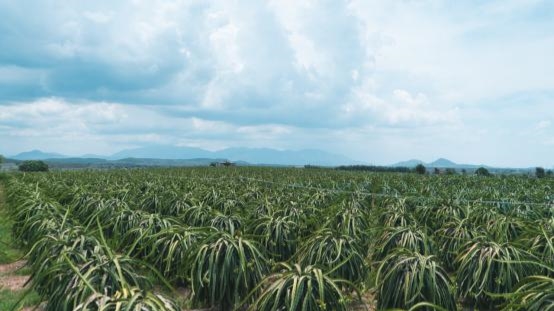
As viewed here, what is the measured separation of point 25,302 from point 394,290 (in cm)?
477

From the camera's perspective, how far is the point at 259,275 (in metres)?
5.48

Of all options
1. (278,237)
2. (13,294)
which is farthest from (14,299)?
(278,237)

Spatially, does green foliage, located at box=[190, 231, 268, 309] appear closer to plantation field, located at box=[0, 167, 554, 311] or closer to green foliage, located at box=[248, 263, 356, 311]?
plantation field, located at box=[0, 167, 554, 311]

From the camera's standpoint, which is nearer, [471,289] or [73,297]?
[73,297]

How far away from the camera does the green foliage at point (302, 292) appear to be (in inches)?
153

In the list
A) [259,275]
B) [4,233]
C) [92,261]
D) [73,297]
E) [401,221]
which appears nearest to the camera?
[73,297]

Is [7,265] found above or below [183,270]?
below

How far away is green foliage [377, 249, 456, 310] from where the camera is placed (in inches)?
188

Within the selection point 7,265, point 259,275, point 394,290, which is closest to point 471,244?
point 394,290

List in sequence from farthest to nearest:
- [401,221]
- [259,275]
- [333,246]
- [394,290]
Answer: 1. [401,221]
2. [333,246]
3. [259,275]
4. [394,290]

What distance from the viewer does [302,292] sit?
3988 mm

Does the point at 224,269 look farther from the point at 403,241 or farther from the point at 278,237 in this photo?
the point at 403,241

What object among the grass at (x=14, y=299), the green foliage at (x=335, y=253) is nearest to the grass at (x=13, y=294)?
the grass at (x=14, y=299)

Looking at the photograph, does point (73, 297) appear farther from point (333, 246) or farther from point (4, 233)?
point (4, 233)
